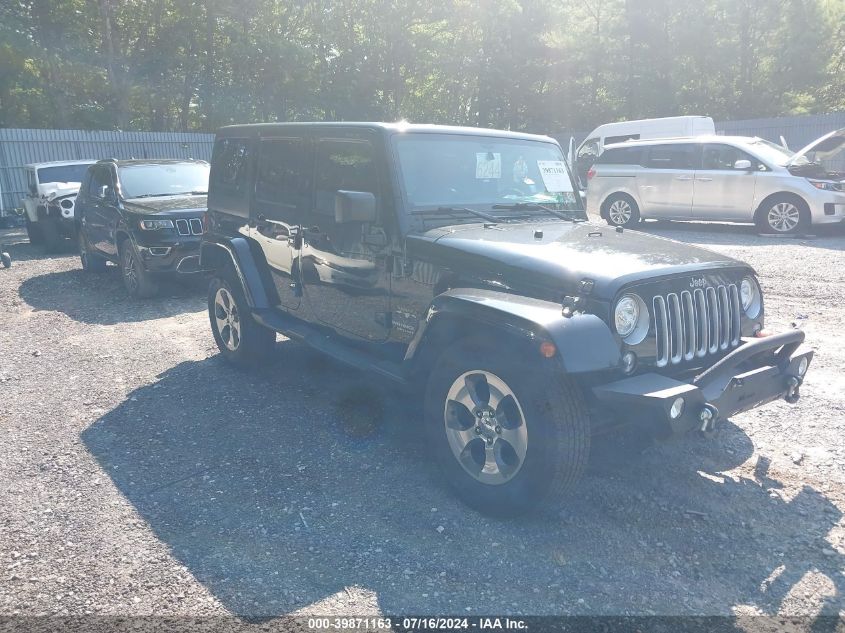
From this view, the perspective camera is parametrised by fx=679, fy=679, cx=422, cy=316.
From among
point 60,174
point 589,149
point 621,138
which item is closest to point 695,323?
point 60,174

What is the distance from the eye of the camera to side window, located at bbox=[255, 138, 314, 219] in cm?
498

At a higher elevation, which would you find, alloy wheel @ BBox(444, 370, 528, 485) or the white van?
the white van

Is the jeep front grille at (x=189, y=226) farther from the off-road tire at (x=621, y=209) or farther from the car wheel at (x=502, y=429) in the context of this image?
the off-road tire at (x=621, y=209)

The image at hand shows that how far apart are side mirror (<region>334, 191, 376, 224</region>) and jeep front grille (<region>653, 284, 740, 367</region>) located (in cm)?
170

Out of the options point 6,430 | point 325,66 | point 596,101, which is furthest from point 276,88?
point 6,430

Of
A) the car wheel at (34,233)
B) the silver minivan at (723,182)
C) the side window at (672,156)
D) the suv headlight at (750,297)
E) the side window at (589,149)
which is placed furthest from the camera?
the side window at (589,149)

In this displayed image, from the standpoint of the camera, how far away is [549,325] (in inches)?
122

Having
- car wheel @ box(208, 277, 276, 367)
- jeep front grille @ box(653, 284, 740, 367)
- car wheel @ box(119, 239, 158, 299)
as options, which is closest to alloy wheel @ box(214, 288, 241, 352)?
car wheel @ box(208, 277, 276, 367)

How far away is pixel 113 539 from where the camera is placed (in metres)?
3.43

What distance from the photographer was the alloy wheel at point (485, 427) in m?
3.36

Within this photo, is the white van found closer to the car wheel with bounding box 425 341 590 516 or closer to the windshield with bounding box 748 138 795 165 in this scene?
the windshield with bounding box 748 138 795 165

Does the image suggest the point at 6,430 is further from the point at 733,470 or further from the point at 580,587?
the point at 733,470

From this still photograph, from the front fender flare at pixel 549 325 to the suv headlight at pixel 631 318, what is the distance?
10cm

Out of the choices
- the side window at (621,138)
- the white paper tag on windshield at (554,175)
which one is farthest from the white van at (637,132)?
the white paper tag on windshield at (554,175)
